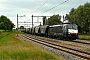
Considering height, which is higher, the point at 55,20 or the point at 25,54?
the point at 55,20

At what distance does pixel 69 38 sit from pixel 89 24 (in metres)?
44.7

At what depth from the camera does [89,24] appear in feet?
252

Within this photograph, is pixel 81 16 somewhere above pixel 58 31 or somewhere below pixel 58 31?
above

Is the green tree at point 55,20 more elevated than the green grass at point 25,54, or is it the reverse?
the green tree at point 55,20

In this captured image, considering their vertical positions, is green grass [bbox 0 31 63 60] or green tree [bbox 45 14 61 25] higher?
green tree [bbox 45 14 61 25]

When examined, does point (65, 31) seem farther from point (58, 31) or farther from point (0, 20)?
point (0, 20)

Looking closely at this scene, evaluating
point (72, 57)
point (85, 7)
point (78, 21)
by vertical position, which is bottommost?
point (72, 57)

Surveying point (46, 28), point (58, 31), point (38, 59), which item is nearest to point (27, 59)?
point (38, 59)

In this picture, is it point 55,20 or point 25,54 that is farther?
point 55,20

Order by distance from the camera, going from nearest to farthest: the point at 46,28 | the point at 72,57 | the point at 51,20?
the point at 72,57 < the point at 46,28 < the point at 51,20

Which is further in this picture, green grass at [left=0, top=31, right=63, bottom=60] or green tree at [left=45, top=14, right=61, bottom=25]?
green tree at [left=45, top=14, right=61, bottom=25]

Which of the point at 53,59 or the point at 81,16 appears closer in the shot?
the point at 53,59

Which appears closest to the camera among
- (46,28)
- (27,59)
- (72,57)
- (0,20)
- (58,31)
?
(27,59)

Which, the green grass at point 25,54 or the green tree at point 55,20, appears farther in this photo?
the green tree at point 55,20
